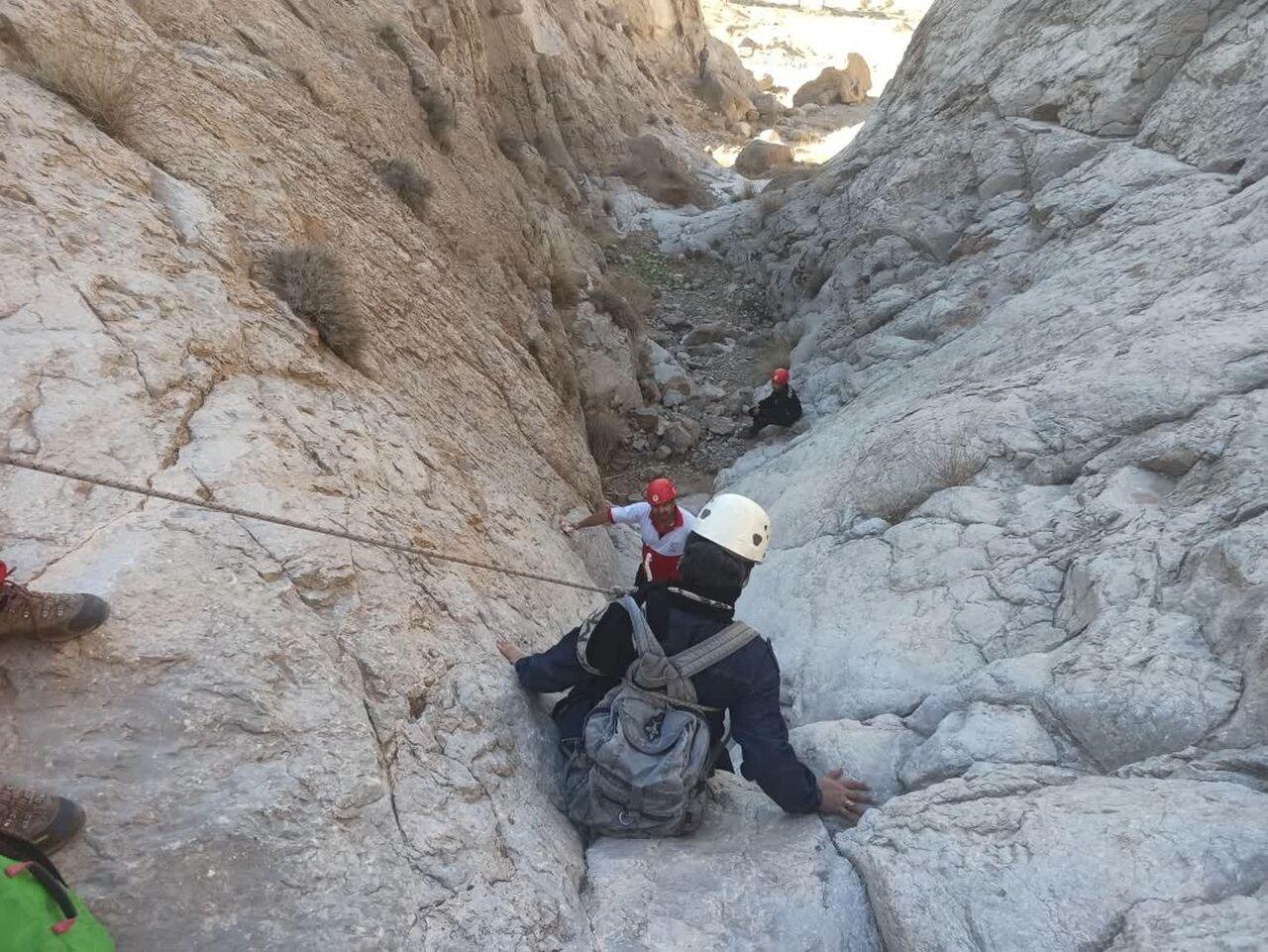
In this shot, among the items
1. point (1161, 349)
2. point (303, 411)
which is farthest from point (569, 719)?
point (1161, 349)

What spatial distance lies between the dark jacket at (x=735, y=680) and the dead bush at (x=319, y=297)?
9.31 feet

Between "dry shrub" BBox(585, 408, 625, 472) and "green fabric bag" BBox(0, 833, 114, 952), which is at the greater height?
"green fabric bag" BBox(0, 833, 114, 952)

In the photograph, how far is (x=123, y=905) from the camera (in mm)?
1892

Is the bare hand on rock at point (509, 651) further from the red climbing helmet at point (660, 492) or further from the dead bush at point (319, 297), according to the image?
the dead bush at point (319, 297)

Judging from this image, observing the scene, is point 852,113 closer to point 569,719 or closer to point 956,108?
point 956,108

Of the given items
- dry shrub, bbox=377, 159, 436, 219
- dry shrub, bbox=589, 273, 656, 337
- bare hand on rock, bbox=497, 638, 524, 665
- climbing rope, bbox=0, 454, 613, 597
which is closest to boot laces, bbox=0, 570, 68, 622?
climbing rope, bbox=0, 454, 613, 597

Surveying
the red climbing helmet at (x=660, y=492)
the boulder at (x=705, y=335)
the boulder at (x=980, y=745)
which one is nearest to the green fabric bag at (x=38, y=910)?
the boulder at (x=980, y=745)

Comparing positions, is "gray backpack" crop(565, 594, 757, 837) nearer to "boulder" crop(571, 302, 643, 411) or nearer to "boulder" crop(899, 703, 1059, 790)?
"boulder" crop(899, 703, 1059, 790)

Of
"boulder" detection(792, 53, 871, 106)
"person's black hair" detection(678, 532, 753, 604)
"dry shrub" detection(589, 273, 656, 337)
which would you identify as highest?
"boulder" detection(792, 53, 871, 106)

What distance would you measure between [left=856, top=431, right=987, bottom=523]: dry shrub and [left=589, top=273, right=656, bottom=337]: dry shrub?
6.40 metres

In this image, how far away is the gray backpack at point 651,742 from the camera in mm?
2791

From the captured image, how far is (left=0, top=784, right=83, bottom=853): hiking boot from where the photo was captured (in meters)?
1.80

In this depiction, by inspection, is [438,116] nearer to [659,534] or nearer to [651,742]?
[659,534]

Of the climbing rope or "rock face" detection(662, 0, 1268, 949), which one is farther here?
the climbing rope
